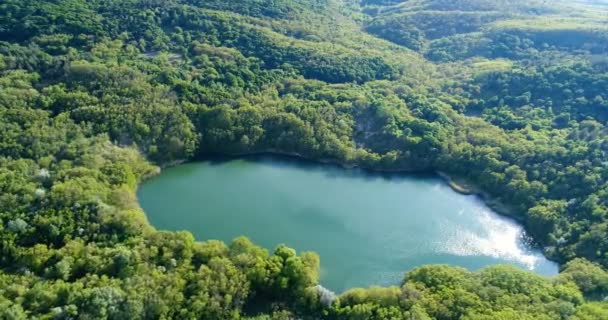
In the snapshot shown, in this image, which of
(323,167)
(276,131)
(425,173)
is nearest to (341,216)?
(323,167)

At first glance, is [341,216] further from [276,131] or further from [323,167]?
[276,131]

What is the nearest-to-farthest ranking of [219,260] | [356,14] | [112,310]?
[112,310], [219,260], [356,14]

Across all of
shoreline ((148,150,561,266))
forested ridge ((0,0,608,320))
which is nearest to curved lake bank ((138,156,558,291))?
shoreline ((148,150,561,266))

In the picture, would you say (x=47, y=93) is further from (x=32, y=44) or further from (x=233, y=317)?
(x=233, y=317)

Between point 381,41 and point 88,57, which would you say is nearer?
point 88,57

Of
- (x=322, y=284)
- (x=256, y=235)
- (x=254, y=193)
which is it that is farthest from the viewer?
(x=254, y=193)

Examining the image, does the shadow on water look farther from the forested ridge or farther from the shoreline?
the forested ridge

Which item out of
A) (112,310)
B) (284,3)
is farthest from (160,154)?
(284,3)

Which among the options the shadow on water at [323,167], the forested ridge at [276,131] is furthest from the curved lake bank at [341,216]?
the forested ridge at [276,131]

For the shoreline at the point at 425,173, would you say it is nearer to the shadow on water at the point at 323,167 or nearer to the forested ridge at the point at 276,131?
the shadow on water at the point at 323,167
